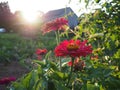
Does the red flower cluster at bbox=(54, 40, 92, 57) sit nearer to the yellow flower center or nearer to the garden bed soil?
the yellow flower center

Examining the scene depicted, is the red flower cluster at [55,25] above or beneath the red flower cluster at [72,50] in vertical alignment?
above

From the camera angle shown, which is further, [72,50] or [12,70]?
[12,70]

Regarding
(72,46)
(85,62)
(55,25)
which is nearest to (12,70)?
(55,25)

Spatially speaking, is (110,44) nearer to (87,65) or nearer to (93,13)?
(93,13)

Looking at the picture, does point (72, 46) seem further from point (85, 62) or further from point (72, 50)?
point (85, 62)

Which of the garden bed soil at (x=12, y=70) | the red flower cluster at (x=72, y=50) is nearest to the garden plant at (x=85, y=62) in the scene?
the red flower cluster at (x=72, y=50)

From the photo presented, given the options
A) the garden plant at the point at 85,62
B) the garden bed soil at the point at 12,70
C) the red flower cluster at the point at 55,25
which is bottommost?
the garden bed soil at the point at 12,70

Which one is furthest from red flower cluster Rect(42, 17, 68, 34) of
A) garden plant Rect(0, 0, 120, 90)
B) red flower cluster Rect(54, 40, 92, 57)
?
red flower cluster Rect(54, 40, 92, 57)

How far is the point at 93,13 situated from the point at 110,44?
1.32 feet

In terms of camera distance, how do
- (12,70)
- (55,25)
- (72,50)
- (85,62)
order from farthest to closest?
(12,70) → (55,25) → (85,62) → (72,50)

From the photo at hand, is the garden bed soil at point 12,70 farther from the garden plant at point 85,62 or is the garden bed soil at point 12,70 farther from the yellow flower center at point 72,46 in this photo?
the yellow flower center at point 72,46

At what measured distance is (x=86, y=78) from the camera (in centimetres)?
287

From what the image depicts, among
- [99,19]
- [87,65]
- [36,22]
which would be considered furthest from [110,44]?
[36,22]

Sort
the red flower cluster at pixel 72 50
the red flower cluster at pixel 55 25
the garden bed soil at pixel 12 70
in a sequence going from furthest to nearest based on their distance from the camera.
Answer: the garden bed soil at pixel 12 70, the red flower cluster at pixel 55 25, the red flower cluster at pixel 72 50
